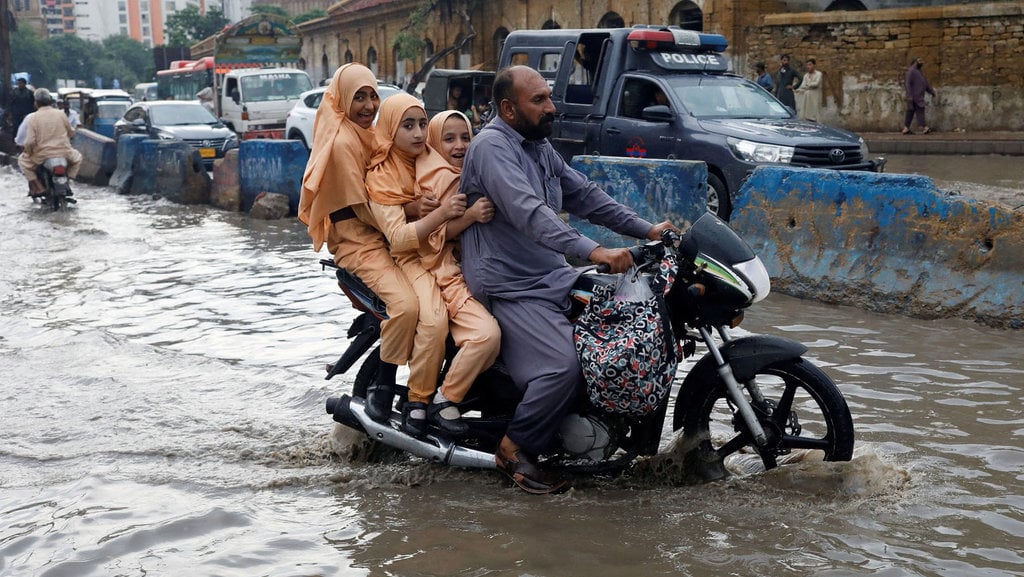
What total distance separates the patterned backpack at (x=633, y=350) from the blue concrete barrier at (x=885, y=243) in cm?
380

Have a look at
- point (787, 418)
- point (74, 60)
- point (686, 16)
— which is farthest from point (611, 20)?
point (74, 60)

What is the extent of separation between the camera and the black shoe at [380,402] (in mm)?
4723

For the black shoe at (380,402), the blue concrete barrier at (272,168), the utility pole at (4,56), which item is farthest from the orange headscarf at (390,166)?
the utility pole at (4,56)

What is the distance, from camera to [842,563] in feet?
12.0

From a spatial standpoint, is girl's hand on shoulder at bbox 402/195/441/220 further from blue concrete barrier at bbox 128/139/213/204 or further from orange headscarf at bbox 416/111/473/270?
blue concrete barrier at bbox 128/139/213/204

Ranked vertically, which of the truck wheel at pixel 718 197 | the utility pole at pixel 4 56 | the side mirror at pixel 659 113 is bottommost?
the truck wheel at pixel 718 197

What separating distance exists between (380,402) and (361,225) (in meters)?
0.77

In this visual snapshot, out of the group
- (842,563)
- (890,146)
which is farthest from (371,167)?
(890,146)

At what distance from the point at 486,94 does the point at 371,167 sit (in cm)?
1429

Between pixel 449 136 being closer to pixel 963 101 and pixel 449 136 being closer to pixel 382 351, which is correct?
pixel 382 351

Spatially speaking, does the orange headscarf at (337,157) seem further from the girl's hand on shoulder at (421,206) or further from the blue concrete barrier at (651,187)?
the blue concrete barrier at (651,187)

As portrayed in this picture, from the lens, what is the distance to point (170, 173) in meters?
18.2

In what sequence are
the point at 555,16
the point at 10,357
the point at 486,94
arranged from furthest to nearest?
the point at 555,16
the point at 486,94
the point at 10,357

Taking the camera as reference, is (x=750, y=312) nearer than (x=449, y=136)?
No
